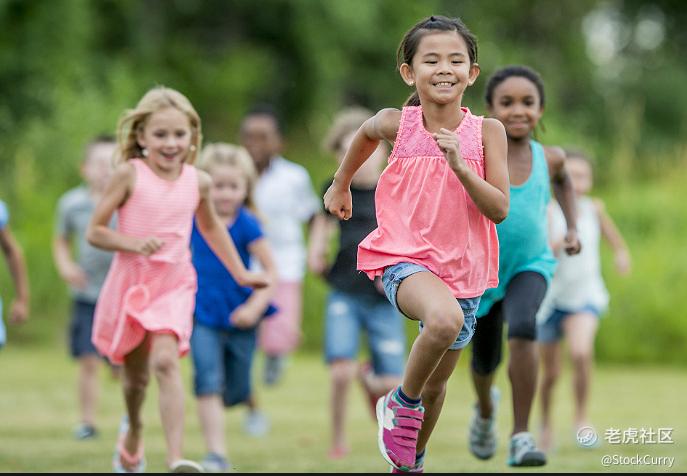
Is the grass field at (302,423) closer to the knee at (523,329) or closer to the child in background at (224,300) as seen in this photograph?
the child in background at (224,300)

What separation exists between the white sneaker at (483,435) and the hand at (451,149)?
219cm

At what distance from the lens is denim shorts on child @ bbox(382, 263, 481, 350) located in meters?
5.32

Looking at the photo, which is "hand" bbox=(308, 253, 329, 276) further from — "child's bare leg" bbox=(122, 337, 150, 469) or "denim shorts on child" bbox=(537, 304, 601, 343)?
"child's bare leg" bbox=(122, 337, 150, 469)

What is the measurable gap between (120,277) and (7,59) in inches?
630

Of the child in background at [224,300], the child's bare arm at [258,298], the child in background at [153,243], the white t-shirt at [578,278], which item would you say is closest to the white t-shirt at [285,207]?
the white t-shirt at [578,278]

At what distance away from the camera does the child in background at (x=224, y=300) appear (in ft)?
24.9

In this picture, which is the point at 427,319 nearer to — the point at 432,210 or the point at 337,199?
the point at 432,210

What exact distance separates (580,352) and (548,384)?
31 cm

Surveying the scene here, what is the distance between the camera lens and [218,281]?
779 centimetres

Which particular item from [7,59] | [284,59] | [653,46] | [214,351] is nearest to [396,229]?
[214,351]

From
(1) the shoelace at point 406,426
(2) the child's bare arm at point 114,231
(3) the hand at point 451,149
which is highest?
(3) the hand at point 451,149

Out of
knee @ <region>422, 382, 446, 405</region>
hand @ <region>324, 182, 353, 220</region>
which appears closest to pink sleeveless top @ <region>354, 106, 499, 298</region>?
hand @ <region>324, 182, 353, 220</region>

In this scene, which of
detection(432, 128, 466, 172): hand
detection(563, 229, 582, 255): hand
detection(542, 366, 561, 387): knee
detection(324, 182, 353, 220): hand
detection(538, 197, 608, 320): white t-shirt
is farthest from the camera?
detection(538, 197, 608, 320): white t-shirt

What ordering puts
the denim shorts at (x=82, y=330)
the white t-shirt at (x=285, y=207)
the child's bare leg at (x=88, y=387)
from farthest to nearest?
the white t-shirt at (x=285, y=207) < the denim shorts at (x=82, y=330) < the child's bare leg at (x=88, y=387)
